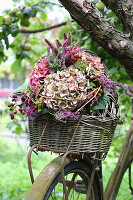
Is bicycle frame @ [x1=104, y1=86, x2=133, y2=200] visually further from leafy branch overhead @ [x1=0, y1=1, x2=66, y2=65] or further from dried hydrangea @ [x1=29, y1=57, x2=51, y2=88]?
leafy branch overhead @ [x1=0, y1=1, x2=66, y2=65]

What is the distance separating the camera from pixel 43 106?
3.40 ft

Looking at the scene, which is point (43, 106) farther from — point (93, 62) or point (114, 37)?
point (114, 37)

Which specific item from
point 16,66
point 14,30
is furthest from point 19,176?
point 14,30

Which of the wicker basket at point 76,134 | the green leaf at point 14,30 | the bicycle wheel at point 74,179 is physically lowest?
the bicycle wheel at point 74,179

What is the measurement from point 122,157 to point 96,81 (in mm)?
373

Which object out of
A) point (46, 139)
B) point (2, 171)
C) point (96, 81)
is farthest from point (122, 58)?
point (2, 171)

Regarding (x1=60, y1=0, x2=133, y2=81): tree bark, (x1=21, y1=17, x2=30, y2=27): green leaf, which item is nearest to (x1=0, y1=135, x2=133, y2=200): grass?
(x1=60, y1=0, x2=133, y2=81): tree bark

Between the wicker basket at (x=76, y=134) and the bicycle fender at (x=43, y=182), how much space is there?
86 millimetres

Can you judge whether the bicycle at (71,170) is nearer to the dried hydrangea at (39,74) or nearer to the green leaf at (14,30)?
the dried hydrangea at (39,74)

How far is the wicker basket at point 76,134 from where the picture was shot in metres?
1.05

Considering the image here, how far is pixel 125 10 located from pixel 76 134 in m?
0.73

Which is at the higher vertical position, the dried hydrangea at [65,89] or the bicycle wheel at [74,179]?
the dried hydrangea at [65,89]

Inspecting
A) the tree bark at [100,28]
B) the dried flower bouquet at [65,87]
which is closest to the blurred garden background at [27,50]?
the dried flower bouquet at [65,87]

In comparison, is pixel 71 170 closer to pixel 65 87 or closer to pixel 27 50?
pixel 65 87
